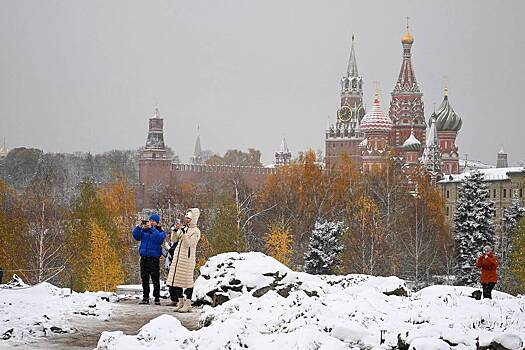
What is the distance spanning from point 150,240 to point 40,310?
7.13 ft

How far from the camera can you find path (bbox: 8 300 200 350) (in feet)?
27.1

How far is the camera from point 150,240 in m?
11.5

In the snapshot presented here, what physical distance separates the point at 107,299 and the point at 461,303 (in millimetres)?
5373

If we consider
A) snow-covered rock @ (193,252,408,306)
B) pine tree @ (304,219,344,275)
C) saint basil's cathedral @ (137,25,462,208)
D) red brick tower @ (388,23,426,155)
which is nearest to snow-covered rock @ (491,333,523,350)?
snow-covered rock @ (193,252,408,306)

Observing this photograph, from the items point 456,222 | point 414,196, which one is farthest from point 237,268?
point 414,196

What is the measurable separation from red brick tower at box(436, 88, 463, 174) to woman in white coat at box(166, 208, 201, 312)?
67.4 m

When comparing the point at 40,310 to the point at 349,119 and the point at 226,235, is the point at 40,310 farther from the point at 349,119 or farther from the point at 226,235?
the point at 349,119

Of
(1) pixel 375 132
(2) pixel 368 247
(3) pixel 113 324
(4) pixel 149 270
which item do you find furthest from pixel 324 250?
(1) pixel 375 132

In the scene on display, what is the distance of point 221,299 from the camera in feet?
36.9

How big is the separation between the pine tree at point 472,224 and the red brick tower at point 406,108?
4430 cm

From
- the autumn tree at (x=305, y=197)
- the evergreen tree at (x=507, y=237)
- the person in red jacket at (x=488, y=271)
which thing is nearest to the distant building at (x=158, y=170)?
the autumn tree at (x=305, y=197)

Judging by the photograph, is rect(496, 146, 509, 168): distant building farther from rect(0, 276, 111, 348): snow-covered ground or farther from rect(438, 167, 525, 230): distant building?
rect(0, 276, 111, 348): snow-covered ground

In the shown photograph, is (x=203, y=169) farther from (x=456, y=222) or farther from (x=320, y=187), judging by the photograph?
(x=456, y=222)

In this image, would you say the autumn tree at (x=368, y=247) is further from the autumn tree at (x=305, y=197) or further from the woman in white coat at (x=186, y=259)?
the woman in white coat at (x=186, y=259)
